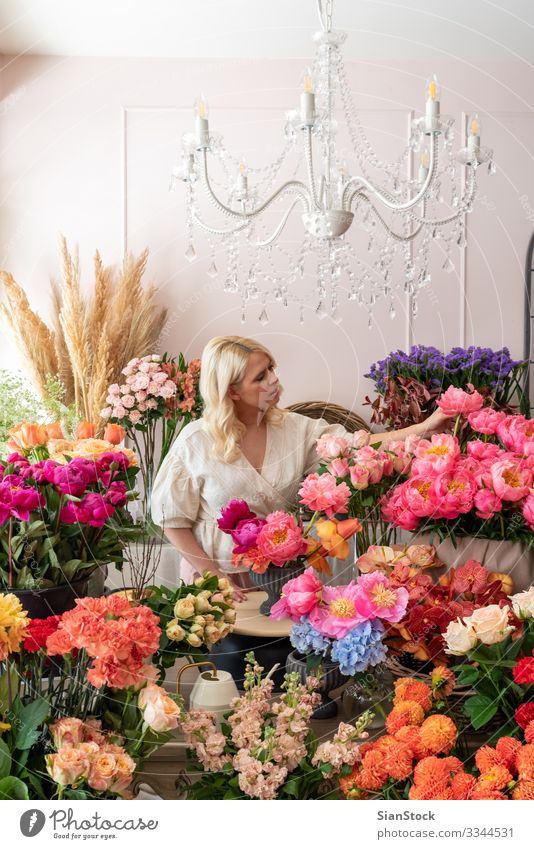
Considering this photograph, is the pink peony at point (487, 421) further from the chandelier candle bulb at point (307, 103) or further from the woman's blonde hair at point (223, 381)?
the chandelier candle bulb at point (307, 103)

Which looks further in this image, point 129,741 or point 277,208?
point 277,208

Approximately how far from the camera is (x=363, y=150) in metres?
0.59

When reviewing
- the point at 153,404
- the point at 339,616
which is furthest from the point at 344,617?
the point at 153,404

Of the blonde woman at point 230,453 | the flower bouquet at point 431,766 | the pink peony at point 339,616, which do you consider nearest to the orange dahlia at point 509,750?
the flower bouquet at point 431,766

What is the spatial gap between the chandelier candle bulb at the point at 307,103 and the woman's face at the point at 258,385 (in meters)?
0.19

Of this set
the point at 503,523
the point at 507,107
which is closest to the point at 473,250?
the point at 507,107

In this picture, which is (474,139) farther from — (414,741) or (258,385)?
(414,741)

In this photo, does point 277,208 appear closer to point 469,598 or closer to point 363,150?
point 363,150

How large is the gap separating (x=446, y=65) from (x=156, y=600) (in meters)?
0.49

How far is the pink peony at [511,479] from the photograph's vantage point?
52cm

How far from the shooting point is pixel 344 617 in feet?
→ 1.59

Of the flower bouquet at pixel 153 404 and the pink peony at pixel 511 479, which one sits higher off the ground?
the flower bouquet at pixel 153 404

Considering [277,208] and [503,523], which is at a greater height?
[277,208]

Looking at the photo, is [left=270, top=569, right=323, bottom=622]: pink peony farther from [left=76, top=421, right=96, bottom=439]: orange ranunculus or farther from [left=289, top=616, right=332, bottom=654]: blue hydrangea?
[left=76, top=421, right=96, bottom=439]: orange ranunculus
